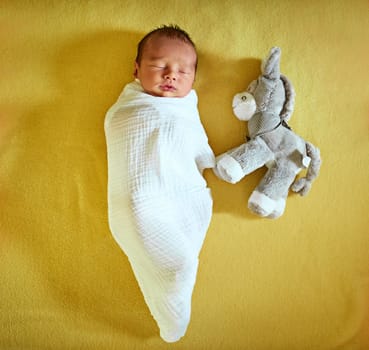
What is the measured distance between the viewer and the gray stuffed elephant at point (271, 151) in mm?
1298

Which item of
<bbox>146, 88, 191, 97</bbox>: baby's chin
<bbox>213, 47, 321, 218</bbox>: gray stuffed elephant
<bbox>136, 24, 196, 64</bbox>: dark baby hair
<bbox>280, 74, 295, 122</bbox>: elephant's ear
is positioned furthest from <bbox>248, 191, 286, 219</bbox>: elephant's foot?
<bbox>136, 24, 196, 64</bbox>: dark baby hair

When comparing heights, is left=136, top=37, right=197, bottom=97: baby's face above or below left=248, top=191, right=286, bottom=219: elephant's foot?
above

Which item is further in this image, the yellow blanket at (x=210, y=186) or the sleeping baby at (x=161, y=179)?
the yellow blanket at (x=210, y=186)

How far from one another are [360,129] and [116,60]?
0.79m

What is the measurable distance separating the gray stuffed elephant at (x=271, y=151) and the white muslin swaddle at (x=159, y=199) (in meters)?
0.13

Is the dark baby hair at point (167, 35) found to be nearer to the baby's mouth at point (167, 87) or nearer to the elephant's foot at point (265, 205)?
the baby's mouth at point (167, 87)

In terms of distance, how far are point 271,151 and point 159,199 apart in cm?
36

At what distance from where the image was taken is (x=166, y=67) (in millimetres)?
1255

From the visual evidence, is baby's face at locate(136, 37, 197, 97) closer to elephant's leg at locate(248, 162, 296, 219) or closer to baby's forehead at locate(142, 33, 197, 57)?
baby's forehead at locate(142, 33, 197, 57)

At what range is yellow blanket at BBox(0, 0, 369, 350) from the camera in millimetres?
1342

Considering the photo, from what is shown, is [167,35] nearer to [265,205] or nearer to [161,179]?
[161,179]

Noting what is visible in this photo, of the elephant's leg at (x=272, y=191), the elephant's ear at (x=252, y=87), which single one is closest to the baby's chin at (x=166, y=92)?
the elephant's ear at (x=252, y=87)

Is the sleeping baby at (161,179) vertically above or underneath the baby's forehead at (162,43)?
underneath

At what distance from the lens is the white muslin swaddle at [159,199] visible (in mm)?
1211
